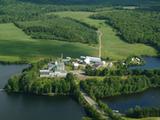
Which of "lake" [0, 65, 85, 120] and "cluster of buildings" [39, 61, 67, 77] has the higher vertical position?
"cluster of buildings" [39, 61, 67, 77]

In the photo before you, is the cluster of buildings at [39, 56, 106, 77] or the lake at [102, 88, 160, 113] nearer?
the lake at [102, 88, 160, 113]

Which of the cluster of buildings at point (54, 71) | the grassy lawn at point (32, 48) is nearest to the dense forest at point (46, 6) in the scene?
the grassy lawn at point (32, 48)

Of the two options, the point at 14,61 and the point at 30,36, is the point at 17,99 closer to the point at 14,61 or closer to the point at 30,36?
the point at 14,61

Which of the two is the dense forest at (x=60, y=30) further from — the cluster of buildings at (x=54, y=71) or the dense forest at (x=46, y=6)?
the cluster of buildings at (x=54, y=71)

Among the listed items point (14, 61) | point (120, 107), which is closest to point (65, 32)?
point (14, 61)

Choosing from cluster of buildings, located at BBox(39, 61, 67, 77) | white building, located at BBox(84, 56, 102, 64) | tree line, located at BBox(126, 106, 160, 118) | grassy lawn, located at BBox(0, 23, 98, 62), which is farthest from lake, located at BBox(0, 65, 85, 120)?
grassy lawn, located at BBox(0, 23, 98, 62)

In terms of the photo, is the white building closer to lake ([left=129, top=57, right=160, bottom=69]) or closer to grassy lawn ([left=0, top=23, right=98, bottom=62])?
lake ([left=129, top=57, right=160, bottom=69])
